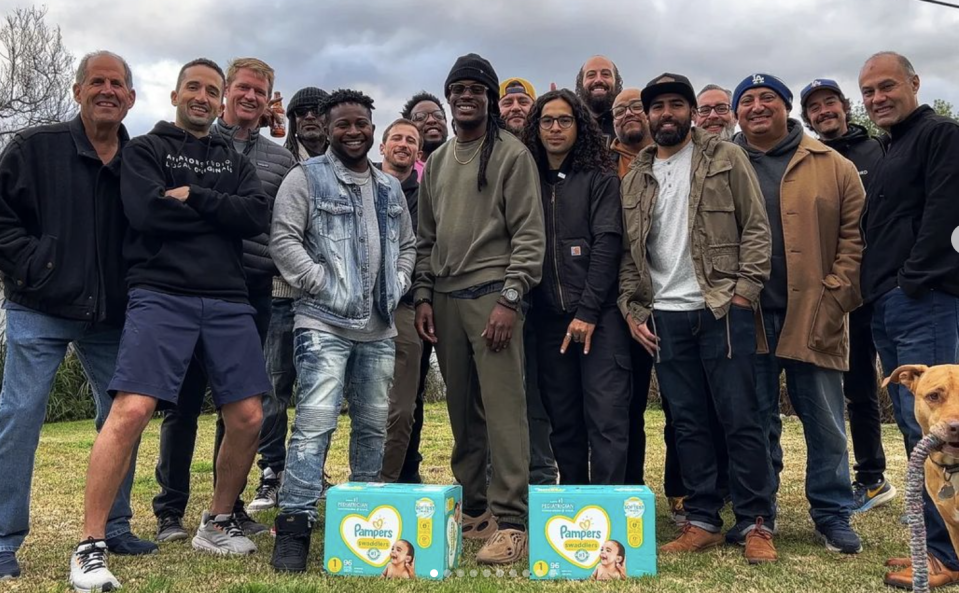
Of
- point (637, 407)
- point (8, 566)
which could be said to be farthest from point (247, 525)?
point (637, 407)

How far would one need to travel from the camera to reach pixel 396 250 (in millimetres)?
4766

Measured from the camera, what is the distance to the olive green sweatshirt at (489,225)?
4.67 meters

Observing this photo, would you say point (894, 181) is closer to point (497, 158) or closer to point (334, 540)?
point (497, 158)

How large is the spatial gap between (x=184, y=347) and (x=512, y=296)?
1.70 meters

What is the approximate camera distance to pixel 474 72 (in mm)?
4855

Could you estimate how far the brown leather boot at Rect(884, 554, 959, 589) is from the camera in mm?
3848

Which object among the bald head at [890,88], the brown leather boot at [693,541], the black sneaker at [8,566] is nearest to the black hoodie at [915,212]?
the bald head at [890,88]

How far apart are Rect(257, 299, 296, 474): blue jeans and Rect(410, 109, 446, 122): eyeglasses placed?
2.05m

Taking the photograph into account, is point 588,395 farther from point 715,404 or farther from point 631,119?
point 631,119

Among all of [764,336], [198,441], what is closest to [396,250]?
[764,336]

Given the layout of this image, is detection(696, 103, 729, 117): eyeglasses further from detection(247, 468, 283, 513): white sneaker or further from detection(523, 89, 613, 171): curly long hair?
detection(247, 468, 283, 513): white sneaker

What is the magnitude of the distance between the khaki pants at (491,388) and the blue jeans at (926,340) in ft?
6.33

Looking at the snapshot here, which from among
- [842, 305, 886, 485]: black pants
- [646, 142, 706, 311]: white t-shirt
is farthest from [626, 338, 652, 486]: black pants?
[842, 305, 886, 485]: black pants

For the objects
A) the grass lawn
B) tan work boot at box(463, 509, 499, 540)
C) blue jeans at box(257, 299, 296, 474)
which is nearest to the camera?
the grass lawn
